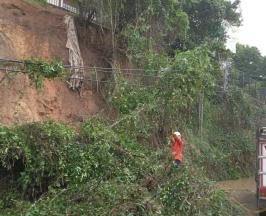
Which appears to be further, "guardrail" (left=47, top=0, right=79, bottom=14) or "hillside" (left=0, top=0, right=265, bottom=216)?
"guardrail" (left=47, top=0, right=79, bottom=14)

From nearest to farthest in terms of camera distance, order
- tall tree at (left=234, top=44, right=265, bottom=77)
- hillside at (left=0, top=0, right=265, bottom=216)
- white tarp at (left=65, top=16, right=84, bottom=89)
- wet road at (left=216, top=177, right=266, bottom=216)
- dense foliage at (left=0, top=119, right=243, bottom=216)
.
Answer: dense foliage at (left=0, top=119, right=243, bottom=216) → hillside at (left=0, top=0, right=265, bottom=216) → wet road at (left=216, top=177, right=266, bottom=216) → white tarp at (left=65, top=16, right=84, bottom=89) → tall tree at (left=234, top=44, right=265, bottom=77)

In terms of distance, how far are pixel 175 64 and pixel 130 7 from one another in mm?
4066

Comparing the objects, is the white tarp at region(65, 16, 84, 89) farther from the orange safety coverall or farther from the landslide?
the orange safety coverall

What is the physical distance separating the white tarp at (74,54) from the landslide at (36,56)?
0.19 meters

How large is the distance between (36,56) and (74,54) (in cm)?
125

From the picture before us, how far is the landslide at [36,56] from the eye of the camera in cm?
1130

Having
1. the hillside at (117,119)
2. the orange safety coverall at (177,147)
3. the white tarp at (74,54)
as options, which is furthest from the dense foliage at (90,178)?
the white tarp at (74,54)

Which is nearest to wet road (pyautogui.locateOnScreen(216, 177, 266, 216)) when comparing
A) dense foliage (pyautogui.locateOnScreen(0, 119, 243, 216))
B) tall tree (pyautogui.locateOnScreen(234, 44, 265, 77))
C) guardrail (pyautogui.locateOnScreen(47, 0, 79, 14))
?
dense foliage (pyautogui.locateOnScreen(0, 119, 243, 216))

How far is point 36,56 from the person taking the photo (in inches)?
512

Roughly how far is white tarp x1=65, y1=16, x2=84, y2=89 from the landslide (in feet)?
0.61

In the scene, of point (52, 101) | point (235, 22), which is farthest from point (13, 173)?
point (235, 22)

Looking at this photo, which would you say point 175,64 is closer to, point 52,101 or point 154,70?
point 154,70

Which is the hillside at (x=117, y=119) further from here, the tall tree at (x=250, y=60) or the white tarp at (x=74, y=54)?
the tall tree at (x=250, y=60)

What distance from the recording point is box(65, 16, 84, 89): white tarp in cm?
1330
